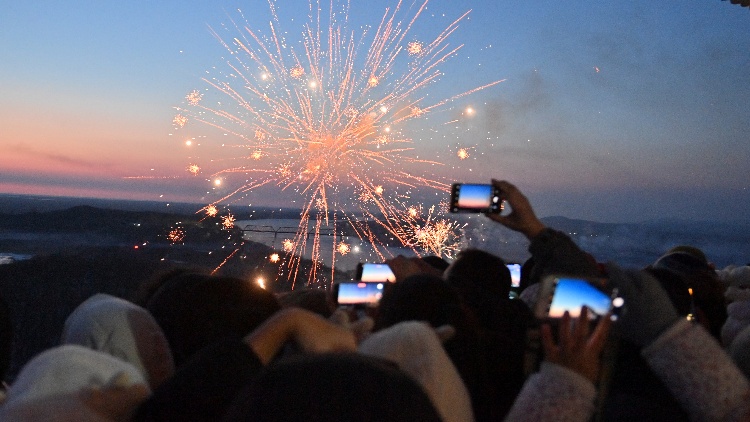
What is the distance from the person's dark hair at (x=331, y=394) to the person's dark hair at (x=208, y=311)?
4.67ft

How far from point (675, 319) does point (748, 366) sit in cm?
82

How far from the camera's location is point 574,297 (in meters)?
1.88

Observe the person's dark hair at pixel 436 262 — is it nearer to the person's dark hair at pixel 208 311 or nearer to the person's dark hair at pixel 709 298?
the person's dark hair at pixel 709 298

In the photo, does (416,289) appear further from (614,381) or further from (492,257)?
(492,257)

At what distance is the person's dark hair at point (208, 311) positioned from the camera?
2309 millimetres

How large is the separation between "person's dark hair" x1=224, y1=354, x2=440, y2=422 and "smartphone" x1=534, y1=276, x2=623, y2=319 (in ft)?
3.35

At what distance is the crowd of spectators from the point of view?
927 millimetres

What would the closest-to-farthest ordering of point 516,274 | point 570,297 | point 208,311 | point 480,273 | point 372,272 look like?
point 570,297
point 208,311
point 480,273
point 372,272
point 516,274

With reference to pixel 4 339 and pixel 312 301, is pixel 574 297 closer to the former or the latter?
pixel 312 301

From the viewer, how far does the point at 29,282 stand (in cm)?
2098

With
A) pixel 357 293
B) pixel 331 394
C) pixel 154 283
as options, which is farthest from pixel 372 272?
pixel 331 394

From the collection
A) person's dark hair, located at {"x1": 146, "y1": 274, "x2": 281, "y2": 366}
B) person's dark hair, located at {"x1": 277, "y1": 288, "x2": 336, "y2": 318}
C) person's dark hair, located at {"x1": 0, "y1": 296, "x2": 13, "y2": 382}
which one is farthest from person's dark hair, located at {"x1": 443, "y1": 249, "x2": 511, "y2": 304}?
person's dark hair, located at {"x1": 0, "y1": 296, "x2": 13, "y2": 382}

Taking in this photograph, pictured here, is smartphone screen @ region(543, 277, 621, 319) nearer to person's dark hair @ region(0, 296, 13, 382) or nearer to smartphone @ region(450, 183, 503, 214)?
smartphone @ region(450, 183, 503, 214)

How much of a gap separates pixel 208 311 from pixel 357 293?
5.33ft
